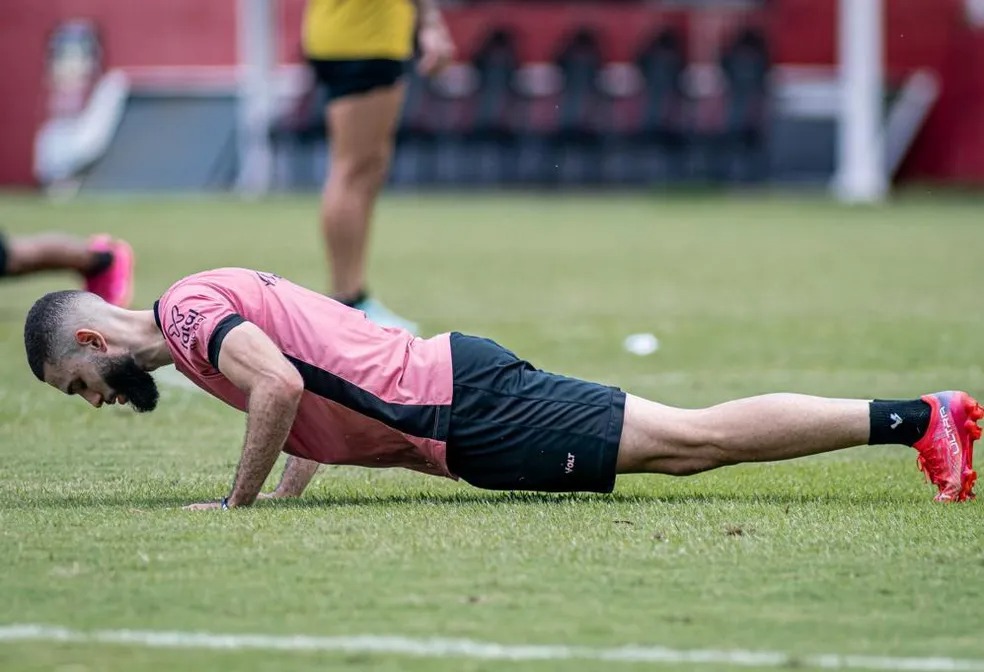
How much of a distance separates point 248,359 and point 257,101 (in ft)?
64.7

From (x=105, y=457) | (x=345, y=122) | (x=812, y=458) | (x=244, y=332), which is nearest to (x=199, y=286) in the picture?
(x=244, y=332)

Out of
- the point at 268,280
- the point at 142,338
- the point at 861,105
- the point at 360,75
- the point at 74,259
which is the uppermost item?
the point at 360,75

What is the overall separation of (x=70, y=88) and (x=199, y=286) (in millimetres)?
23180

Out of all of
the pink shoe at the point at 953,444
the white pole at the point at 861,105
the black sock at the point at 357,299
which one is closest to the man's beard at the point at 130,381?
the pink shoe at the point at 953,444

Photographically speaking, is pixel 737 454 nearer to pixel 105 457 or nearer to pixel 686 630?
pixel 686 630

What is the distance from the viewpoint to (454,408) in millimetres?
4738

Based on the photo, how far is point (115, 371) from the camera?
4.74 m

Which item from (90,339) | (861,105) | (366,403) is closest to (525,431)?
(366,403)

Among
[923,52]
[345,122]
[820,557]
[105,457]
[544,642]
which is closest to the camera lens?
[544,642]

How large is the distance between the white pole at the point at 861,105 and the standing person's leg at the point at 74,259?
13.5 m

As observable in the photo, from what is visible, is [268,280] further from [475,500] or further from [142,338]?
[475,500]

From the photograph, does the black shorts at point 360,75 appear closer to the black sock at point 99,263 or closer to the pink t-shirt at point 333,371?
the black sock at point 99,263

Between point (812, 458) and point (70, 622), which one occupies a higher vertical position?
point (70, 622)

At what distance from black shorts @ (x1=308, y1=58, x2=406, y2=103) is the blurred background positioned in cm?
1445
